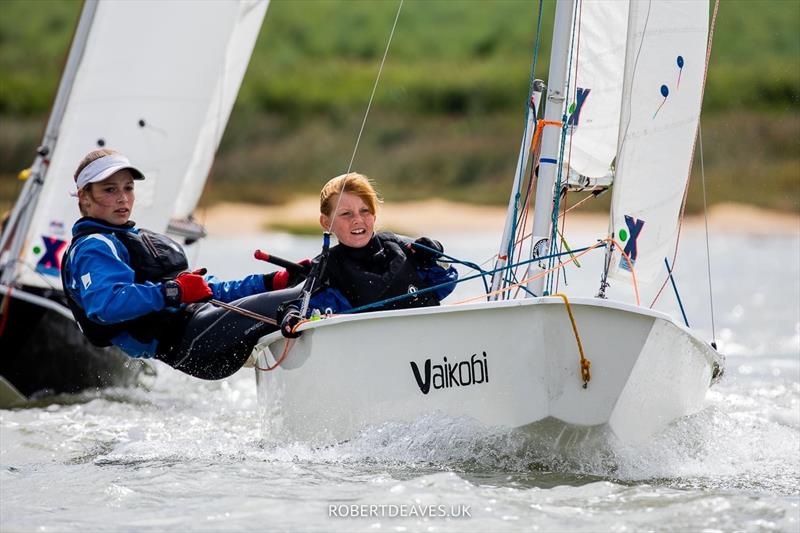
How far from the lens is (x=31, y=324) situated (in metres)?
6.02

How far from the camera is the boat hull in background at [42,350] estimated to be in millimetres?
6000

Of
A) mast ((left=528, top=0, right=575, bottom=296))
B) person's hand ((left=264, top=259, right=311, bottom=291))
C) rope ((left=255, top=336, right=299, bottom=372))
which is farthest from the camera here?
person's hand ((left=264, top=259, right=311, bottom=291))

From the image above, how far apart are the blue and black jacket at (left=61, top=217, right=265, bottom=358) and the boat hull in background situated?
1.71m

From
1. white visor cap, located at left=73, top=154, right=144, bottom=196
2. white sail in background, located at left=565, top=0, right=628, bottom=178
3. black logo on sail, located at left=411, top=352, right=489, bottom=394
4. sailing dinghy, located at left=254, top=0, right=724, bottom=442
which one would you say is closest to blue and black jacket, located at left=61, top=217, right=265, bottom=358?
white visor cap, located at left=73, top=154, right=144, bottom=196

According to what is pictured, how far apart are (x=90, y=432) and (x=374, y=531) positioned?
2.34m

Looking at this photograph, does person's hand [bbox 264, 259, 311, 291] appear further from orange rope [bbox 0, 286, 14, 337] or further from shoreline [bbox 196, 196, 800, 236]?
shoreline [bbox 196, 196, 800, 236]

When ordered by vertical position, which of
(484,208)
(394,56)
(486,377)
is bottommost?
(486,377)

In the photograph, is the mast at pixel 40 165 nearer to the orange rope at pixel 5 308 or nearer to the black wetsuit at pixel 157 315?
the orange rope at pixel 5 308

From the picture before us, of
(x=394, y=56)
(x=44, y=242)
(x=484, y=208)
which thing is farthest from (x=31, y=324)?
(x=394, y=56)

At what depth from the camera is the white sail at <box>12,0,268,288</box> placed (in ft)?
20.7

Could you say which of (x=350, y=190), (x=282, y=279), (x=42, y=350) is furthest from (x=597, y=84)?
(x=42, y=350)

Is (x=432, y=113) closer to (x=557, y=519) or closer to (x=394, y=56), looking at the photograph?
(x=394, y=56)

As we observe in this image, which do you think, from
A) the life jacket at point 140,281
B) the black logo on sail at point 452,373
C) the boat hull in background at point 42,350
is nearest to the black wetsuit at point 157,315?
the life jacket at point 140,281

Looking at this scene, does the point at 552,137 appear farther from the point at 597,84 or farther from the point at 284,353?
the point at 284,353
